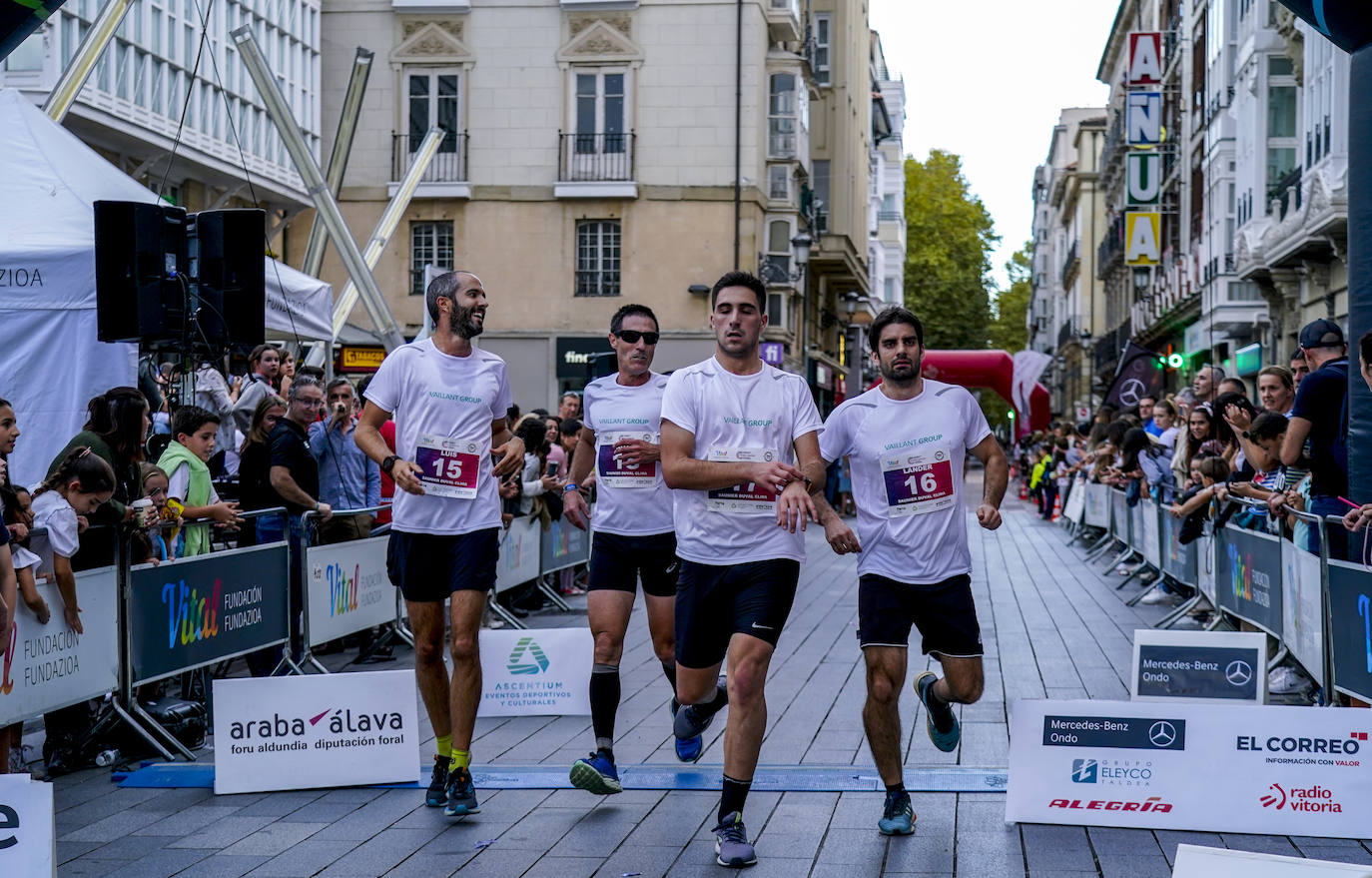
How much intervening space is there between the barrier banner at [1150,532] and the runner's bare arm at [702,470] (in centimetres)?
1051

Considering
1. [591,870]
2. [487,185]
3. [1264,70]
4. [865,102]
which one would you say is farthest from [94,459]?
[865,102]

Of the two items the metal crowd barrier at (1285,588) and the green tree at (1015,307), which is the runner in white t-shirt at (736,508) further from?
the green tree at (1015,307)

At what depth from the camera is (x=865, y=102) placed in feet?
208

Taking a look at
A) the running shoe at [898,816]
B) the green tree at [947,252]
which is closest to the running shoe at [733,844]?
the running shoe at [898,816]

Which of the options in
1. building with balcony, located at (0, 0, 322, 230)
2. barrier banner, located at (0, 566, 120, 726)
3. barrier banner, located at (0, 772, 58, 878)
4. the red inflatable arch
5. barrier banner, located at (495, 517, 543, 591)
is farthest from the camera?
the red inflatable arch

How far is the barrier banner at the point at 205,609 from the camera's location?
27.9 feet

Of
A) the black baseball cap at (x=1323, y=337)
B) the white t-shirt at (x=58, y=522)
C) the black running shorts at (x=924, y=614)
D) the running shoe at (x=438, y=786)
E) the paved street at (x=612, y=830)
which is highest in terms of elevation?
the black baseball cap at (x=1323, y=337)

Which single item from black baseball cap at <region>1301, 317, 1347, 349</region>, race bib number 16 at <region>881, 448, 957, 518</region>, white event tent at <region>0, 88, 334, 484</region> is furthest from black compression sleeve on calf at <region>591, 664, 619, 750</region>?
white event tent at <region>0, 88, 334, 484</region>

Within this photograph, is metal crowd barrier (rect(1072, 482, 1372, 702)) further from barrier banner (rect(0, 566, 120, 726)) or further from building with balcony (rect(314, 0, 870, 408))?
building with balcony (rect(314, 0, 870, 408))

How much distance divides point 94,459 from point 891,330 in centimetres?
376

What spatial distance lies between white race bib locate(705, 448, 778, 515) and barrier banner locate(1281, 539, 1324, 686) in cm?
343

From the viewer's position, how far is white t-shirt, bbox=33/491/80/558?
25.1ft

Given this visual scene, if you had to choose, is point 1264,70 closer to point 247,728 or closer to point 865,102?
point 247,728

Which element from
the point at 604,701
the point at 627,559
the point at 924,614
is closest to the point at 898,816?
the point at 924,614
